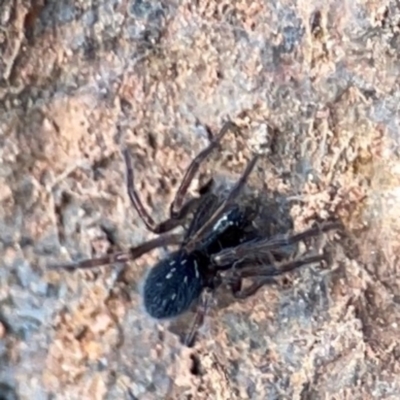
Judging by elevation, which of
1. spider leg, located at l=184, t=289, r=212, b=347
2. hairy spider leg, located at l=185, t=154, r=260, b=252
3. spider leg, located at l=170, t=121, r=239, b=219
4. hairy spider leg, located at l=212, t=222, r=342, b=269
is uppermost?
spider leg, located at l=170, t=121, r=239, b=219

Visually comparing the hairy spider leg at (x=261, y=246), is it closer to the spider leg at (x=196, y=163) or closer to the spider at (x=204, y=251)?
the spider at (x=204, y=251)

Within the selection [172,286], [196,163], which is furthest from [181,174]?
[172,286]

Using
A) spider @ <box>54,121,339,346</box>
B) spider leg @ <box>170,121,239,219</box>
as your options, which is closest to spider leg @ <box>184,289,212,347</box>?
spider @ <box>54,121,339,346</box>

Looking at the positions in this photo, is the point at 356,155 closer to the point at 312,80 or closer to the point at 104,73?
the point at 312,80

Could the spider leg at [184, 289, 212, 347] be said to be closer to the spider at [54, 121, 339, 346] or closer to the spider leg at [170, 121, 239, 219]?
the spider at [54, 121, 339, 346]

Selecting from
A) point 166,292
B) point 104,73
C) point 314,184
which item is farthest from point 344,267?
point 104,73

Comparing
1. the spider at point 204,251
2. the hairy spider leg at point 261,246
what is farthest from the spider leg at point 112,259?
the hairy spider leg at point 261,246
